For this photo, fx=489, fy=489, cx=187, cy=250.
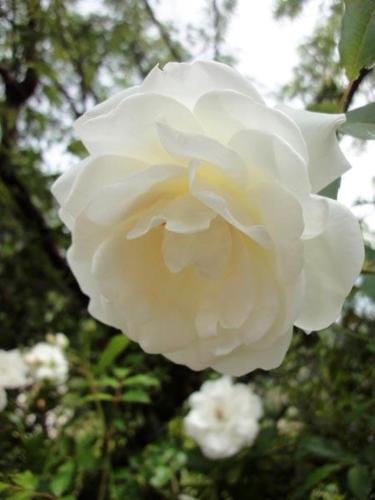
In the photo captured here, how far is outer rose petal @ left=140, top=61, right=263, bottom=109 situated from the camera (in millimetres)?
272


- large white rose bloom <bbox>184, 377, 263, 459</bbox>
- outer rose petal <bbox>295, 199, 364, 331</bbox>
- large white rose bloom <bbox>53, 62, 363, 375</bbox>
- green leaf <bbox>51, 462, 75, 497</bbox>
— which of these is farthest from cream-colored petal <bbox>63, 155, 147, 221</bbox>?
large white rose bloom <bbox>184, 377, 263, 459</bbox>

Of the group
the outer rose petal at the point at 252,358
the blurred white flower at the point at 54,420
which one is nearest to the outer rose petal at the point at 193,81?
the outer rose petal at the point at 252,358

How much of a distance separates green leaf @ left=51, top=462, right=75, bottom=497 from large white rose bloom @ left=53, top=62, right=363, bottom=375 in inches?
16.4

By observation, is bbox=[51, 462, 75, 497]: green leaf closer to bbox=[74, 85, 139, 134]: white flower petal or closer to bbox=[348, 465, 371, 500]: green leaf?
bbox=[348, 465, 371, 500]: green leaf

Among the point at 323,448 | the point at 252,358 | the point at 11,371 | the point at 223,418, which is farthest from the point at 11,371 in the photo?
the point at 252,358

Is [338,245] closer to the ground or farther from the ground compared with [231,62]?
farther from the ground

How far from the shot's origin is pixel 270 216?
268 millimetres

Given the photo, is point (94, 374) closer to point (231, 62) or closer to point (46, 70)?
point (46, 70)

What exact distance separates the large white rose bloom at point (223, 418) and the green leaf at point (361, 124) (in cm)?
73

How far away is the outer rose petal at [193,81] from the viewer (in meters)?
0.27

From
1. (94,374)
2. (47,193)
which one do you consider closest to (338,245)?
(94,374)

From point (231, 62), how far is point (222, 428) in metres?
0.84

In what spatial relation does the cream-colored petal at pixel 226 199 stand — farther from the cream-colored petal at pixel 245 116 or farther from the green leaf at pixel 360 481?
the green leaf at pixel 360 481

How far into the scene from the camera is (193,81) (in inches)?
11.1
